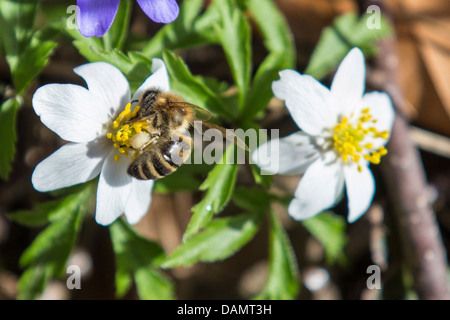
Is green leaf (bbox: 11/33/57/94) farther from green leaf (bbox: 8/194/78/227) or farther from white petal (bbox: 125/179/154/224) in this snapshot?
white petal (bbox: 125/179/154/224)

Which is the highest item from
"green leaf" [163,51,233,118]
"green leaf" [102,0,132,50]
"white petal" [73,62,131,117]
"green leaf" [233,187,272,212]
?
"green leaf" [102,0,132,50]

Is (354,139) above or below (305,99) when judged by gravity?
below

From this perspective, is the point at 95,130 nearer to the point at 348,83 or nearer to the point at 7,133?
the point at 7,133

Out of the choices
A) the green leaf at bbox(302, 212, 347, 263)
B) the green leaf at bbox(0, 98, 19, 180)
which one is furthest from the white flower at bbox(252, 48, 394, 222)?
the green leaf at bbox(0, 98, 19, 180)

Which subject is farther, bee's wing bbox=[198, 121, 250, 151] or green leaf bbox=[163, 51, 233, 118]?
green leaf bbox=[163, 51, 233, 118]

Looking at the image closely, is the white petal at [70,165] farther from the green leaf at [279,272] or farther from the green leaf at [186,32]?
the green leaf at [279,272]

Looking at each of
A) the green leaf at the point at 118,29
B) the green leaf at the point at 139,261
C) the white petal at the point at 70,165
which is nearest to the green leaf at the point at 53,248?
the green leaf at the point at 139,261

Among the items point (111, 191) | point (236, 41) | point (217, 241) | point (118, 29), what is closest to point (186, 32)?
point (236, 41)
